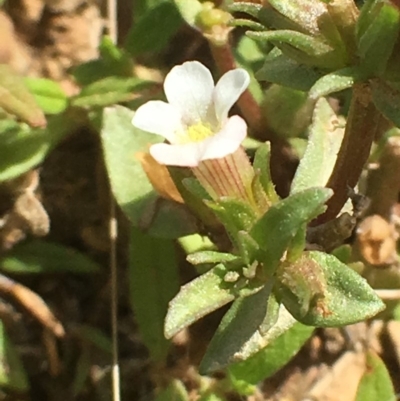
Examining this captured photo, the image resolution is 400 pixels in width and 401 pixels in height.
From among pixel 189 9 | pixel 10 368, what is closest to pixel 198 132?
pixel 189 9

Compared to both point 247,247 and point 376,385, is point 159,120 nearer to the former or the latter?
point 247,247

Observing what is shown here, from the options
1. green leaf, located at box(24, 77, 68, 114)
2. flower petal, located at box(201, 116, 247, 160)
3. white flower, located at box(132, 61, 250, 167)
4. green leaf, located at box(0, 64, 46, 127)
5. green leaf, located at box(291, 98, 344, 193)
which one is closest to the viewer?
flower petal, located at box(201, 116, 247, 160)

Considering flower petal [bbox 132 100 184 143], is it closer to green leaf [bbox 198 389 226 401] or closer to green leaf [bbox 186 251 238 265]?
green leaf [bbox 186 251 238 265]

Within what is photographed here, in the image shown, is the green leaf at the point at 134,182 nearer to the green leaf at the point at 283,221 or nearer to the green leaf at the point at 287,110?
the green leaf at the point at 287,110

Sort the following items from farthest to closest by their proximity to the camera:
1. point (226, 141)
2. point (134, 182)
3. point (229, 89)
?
1. point (134, 182)
2. point (229, 89)
3. point (226, 141)

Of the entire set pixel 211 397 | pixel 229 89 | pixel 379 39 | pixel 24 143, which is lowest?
pixel 211 397

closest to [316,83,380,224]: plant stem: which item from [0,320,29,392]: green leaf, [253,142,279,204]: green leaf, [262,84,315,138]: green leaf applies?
[253,142,279,204]: green leaf

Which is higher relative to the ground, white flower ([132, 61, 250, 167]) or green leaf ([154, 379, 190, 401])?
white flower ([132, 61, 250, 167])
